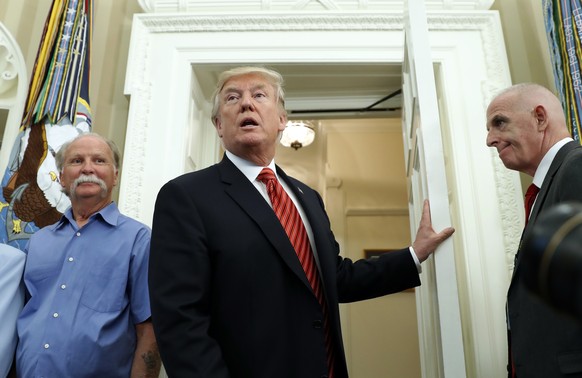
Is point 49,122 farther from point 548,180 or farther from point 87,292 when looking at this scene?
point 548,180

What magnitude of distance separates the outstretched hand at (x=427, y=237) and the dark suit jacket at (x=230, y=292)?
32 centimetres

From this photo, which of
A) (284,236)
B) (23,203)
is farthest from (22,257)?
(284,236)

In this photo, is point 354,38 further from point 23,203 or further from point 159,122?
point 23,203

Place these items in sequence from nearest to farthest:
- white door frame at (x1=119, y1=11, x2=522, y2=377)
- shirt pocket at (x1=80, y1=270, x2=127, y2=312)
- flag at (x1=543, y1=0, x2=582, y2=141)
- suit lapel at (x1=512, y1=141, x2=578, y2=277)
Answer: suit lapel at (x1=512, y1=141, x2=578, y2=277) → shirt pocket at (x1=80, y1=270, x2=127, y2=312) → flag at (x1=543, y1=0, x2=582, y2=141) → white door frame at (x1=119, y1=11, x2=522, y2=377)

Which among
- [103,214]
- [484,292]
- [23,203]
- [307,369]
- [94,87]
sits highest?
[94,87]

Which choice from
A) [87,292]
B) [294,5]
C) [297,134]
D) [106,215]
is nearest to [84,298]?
[87,292]

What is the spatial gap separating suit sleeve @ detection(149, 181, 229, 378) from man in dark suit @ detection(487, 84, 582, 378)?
28.5 inches

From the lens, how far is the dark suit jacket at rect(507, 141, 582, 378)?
1.27 m

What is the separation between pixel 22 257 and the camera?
5.60ft

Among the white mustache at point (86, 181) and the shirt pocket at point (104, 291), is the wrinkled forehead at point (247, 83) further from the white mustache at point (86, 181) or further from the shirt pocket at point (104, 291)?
the shirt pocket at point (104, 291)

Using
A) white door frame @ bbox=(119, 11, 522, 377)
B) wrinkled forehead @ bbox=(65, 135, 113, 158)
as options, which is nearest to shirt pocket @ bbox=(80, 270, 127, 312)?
wrinkled forehead @ bbox=(65, 135, 113, 158)

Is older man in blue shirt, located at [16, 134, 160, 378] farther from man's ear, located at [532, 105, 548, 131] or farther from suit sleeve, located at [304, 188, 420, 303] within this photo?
man's ear, located at [532, 105, 548, 131]

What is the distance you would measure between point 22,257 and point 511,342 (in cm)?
155

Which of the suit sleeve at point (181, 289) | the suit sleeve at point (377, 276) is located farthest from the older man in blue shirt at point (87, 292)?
the suit sleeve at point (377, 276)
